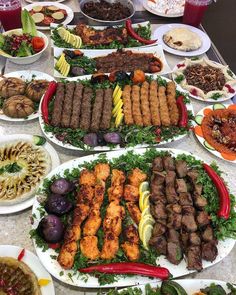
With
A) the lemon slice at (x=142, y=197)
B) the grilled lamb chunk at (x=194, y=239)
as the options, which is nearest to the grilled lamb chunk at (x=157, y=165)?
the lemon slice at (x=142, y=197)

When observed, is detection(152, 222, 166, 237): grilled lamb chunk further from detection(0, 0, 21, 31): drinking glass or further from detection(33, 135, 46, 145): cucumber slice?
detection(0, 0, 21, 31): drinking glass

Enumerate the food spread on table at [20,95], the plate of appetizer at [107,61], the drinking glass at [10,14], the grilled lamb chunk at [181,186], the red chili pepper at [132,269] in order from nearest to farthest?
the red chili pepper at [132,269]
the grilled lamb chunk at [181,186]
the food spread on table at [20,95]
the plate of appetizer at [107,61]
the drinking glass at [10,14]

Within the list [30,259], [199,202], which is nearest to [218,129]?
[199,202]

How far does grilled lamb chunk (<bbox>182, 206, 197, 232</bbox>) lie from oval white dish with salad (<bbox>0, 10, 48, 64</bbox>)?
258 centimetres

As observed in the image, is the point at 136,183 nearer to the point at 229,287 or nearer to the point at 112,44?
the point at 229,287

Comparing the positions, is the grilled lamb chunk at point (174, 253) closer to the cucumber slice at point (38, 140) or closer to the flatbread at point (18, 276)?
the flatbread at point (18, 276)

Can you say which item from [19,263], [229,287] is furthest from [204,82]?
[19,263]

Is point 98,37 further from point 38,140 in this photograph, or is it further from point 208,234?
point 208,234

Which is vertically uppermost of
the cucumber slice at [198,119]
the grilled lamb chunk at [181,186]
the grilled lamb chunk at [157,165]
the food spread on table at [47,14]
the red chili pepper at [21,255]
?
the food spread on table at [47,14]

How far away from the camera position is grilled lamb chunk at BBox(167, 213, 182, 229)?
2.44m

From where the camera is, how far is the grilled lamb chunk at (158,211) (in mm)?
2467

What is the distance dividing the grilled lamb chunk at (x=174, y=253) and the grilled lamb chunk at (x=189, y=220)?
182mm

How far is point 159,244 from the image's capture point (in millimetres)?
2316

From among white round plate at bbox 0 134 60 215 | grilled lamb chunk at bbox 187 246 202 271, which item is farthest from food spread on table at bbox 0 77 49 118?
grilled lamb chunk at bbox 187 246 202 271
